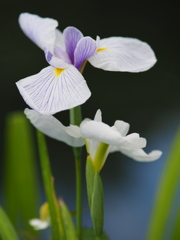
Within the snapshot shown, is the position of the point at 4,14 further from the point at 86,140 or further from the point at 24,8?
the point at 86,140

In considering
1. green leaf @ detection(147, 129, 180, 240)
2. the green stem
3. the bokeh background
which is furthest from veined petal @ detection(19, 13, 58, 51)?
the bokeh background

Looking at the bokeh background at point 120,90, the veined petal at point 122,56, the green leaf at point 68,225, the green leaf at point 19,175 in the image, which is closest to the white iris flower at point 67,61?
the veined petal at point 122,56

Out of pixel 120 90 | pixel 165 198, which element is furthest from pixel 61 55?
pixel 120 90

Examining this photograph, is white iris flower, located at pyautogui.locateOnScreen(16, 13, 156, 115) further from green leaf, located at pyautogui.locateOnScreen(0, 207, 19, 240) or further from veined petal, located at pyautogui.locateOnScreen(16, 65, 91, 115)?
green leaf, located at pyautogui.locateOnScreen(0, 207, 19, 240)

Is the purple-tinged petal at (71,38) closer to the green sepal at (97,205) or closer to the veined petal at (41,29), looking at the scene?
the veined petal at (41,29)

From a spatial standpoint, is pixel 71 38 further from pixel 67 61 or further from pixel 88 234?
pixel 88 234

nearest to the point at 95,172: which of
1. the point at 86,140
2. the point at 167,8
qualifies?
the point at 86,140
